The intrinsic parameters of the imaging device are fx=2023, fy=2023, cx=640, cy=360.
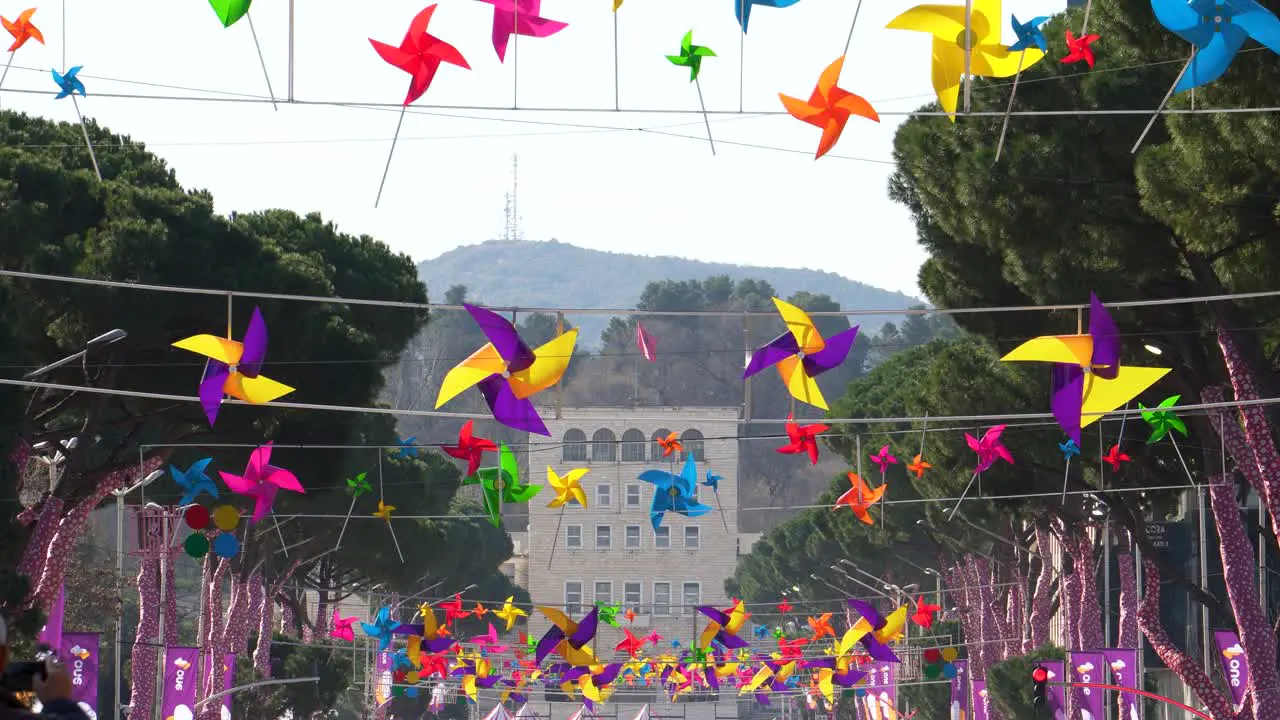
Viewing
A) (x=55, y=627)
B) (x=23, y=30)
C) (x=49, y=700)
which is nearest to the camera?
(x=49, y=700)

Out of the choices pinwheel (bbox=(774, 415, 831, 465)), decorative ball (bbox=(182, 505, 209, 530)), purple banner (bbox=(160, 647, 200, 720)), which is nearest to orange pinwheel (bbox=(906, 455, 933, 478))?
pinwheel (bbox=(774, 415, 831, 465))

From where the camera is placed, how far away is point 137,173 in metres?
33.2

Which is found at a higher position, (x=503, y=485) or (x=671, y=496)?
(x=503, y=485)

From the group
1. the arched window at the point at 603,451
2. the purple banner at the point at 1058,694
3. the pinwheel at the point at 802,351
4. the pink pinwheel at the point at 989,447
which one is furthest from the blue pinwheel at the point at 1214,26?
the arched window at the point at 603,451

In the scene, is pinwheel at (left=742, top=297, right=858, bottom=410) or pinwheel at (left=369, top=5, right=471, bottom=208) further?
pinwheel at (left=742, top=297, right=858, bottom=410)

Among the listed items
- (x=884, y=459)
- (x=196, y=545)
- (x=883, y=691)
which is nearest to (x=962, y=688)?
(x=883, y=691)

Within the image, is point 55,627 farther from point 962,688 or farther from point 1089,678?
point 962,688

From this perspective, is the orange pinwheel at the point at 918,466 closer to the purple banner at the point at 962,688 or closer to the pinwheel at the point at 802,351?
the purple banner at the point at 962,688

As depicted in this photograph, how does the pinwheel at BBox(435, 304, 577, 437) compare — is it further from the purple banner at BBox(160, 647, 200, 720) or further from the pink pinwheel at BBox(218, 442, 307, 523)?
the purple banner at BBox(160, 647, 200, 720)

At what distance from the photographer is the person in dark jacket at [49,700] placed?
620cm

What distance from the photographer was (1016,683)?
49625mm

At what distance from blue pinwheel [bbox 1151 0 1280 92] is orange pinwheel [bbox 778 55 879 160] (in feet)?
8.07

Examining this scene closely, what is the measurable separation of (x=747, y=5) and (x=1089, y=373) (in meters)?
6.86

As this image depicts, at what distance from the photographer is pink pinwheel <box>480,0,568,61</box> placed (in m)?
15.7
